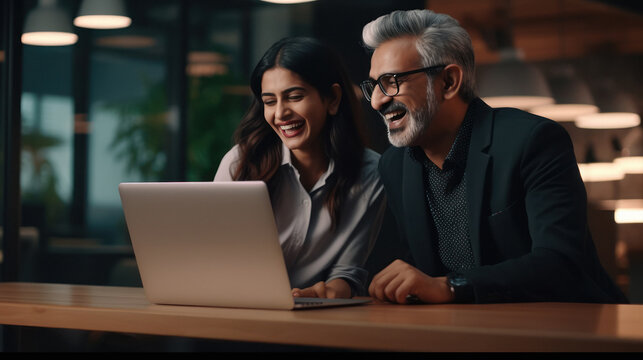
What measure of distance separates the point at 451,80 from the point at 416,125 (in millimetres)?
203

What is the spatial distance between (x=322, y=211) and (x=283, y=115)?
0.34 metres

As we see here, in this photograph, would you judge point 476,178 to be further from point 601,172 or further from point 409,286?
point 601,172

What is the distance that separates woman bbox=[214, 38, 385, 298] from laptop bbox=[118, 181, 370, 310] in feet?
2.49

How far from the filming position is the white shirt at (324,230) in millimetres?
2510

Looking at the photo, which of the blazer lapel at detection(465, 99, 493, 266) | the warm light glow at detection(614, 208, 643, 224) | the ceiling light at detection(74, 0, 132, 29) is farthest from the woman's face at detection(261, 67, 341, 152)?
the warm light glow at detection(614, 208, 643, 224)

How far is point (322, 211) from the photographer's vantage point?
8.28 ft

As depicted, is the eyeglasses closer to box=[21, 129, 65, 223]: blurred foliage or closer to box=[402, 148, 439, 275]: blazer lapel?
box=[402, 148, 439, 275]: blazer lapel

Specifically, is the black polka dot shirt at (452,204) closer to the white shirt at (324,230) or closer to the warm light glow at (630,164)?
the white shirt at (324,230)

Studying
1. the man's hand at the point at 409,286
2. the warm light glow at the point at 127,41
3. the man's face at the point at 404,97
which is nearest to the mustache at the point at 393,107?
the man's face at the point at 404,97

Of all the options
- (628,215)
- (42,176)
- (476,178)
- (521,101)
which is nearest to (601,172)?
(628,215)

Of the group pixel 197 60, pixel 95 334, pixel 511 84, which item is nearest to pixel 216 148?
pixel 197 60

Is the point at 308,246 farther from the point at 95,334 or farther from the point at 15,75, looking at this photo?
the point at 15,75

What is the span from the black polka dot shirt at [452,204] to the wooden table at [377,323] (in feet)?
1.69

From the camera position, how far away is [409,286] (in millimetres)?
1707
